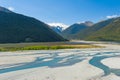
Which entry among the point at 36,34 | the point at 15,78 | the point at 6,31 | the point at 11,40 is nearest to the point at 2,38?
the point at 11,40

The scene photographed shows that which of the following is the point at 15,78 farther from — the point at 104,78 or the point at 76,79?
the point at 104,78

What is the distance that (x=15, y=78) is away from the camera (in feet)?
73.4

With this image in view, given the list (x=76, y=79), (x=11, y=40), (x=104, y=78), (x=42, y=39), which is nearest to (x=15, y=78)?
(x=76, y=79)

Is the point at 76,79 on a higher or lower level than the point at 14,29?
lower

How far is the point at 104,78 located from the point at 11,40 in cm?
14531

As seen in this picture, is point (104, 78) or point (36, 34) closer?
point (104, 78)

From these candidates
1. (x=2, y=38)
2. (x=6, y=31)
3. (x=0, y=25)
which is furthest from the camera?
(x=0, y=25)

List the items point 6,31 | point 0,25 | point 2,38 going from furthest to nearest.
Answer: point 0,25
point 6,31
point 2,38

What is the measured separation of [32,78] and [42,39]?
160582mm

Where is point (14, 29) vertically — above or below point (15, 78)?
above

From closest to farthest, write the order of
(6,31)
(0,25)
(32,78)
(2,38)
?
(32,78) → (2,38) → (6,31) → (0,25)

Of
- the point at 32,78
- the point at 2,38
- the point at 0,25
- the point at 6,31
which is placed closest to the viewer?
the point at 32,78

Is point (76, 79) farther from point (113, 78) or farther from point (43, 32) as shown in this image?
point (43, 32)

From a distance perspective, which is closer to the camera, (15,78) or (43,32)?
(15,78)
